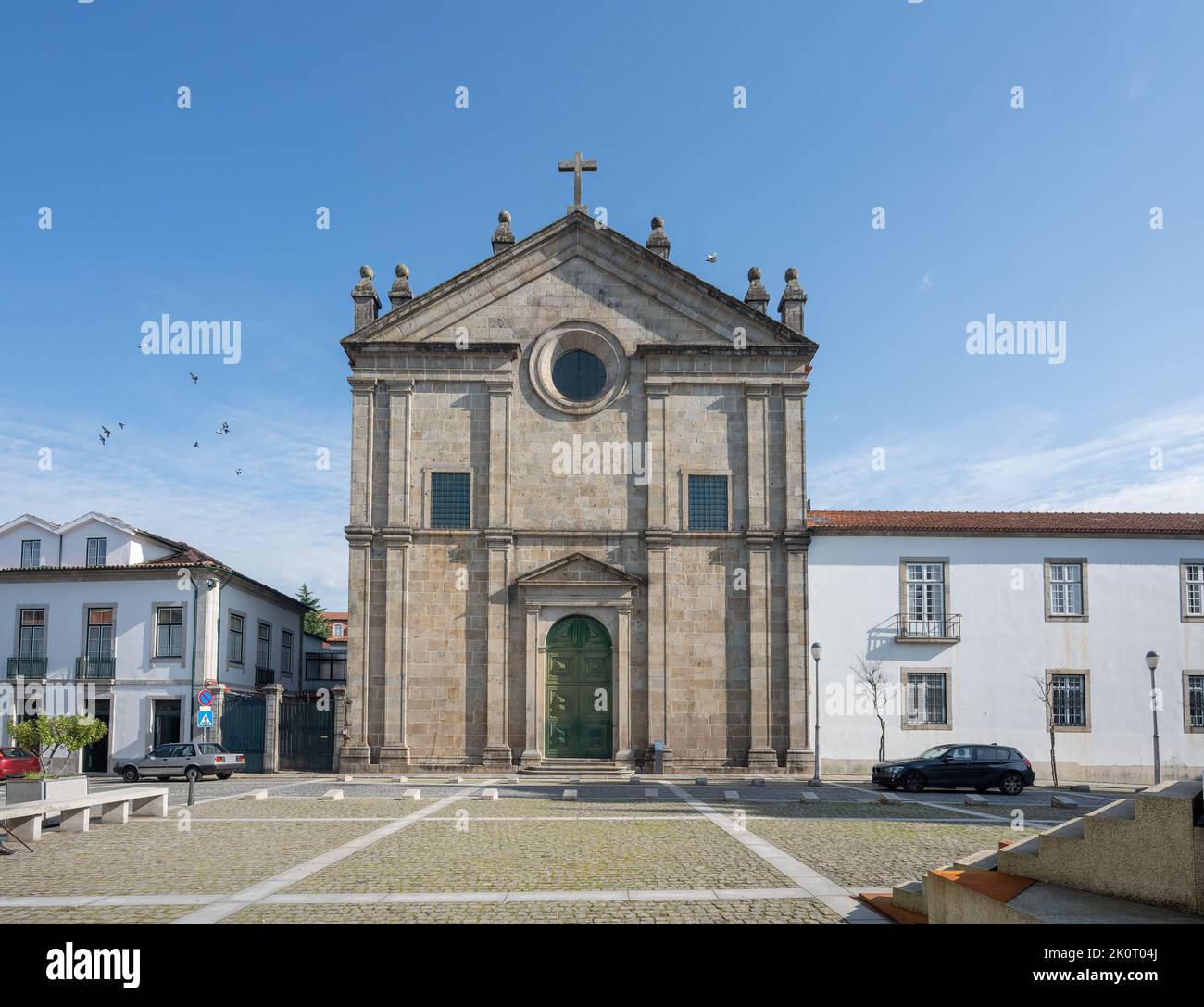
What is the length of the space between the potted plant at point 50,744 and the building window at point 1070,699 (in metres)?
26.6

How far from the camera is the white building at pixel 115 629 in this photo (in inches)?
1405

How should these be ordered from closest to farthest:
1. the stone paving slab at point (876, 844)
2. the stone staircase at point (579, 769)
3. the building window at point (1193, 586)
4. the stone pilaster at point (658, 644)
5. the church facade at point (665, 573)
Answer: the stone paving slab at point (876, 844) < the stone staircase at point (579, 769) < the stone pilaster at point (658, 644) < the church facade at point (665, 573) < the building window at point (1193, 586)

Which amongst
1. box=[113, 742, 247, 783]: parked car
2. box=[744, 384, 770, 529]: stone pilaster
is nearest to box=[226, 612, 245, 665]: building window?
box=[113, 742, 247, 783]: parked car

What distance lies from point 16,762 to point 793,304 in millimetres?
28088

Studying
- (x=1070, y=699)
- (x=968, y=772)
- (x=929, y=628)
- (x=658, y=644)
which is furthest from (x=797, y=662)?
(x=1070, y=699)

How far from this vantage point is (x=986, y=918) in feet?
25.9

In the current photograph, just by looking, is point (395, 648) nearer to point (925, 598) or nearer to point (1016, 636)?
point (925, 598)

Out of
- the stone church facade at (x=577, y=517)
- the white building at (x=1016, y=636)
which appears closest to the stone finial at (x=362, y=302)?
the stone church facade at (x=577, y=517)

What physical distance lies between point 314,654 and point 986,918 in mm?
47592

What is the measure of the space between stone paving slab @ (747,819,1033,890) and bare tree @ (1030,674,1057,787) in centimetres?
1536

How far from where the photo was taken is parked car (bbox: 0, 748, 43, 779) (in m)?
31.6

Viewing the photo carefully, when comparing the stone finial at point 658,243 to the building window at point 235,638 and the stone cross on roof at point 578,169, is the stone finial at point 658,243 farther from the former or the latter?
the building window at point 235,638
